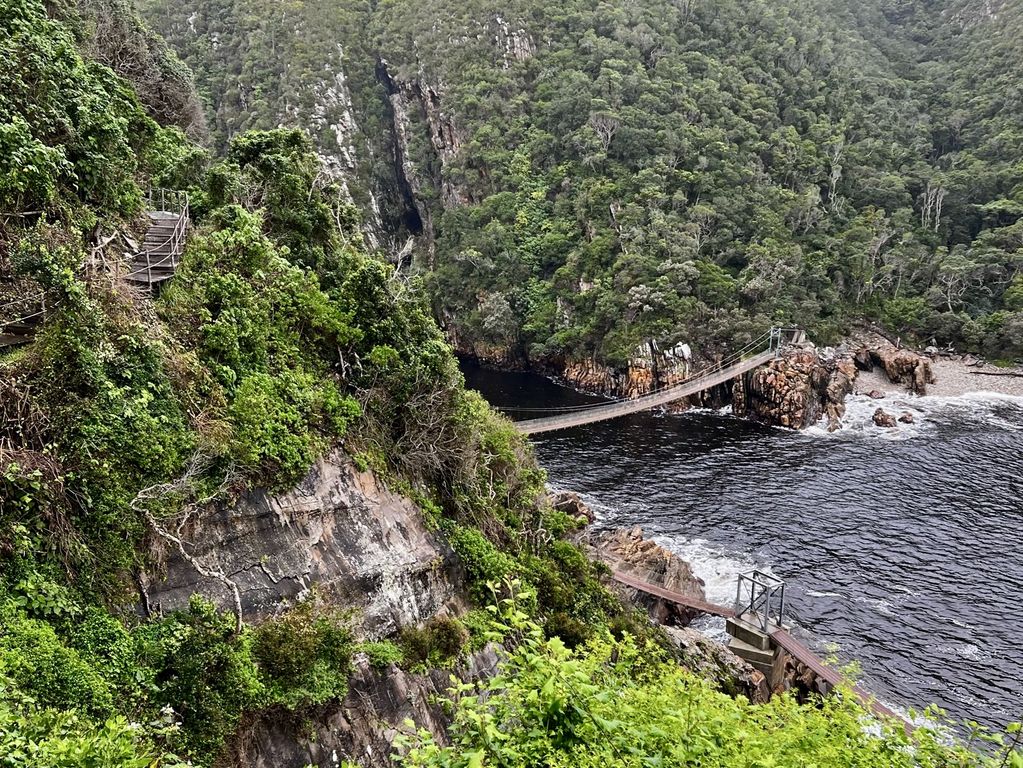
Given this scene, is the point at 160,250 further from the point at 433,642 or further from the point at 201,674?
the point at 433,642

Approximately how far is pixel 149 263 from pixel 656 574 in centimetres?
1420

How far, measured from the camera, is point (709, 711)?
13.3ft

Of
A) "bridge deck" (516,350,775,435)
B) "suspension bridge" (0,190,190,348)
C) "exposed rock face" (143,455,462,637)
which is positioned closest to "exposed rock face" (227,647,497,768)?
"exposed rock face" (143,455,462,637)

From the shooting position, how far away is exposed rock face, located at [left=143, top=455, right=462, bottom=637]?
6.56 meters

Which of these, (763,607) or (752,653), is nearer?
(752,653)

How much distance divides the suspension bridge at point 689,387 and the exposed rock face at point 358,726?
50.7 feet

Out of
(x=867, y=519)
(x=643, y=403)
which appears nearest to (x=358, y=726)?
(x=867, y=519)

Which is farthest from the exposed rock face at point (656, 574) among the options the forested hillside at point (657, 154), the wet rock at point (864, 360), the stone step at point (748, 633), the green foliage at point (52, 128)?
the wet rock at point (864, 360)

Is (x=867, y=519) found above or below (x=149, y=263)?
below

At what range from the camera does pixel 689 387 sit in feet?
99.2

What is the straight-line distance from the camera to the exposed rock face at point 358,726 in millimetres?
6145

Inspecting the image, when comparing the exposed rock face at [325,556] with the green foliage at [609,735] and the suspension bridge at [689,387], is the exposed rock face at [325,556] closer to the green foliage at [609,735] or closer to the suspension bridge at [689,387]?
the green foliage at [609,735]

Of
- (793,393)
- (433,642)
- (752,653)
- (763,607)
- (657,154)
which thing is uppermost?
(657,154)

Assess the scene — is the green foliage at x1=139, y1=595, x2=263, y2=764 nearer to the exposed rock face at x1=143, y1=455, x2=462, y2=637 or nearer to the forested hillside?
the exposed rock face at x1=143, y1=455, x2=462, y2=637
